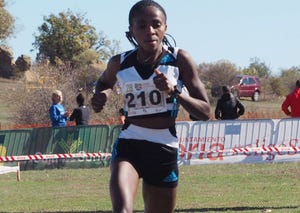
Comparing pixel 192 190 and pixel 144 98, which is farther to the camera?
pixel 192 190

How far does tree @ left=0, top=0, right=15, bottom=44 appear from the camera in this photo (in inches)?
2250

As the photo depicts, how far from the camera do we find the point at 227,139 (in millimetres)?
17297

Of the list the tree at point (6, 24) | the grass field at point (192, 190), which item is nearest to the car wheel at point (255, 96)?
the tree at point (6, 24)

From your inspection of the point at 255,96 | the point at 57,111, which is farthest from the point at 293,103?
the point at 255,96

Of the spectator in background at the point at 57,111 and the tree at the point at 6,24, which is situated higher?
the tree at the point at 6,24

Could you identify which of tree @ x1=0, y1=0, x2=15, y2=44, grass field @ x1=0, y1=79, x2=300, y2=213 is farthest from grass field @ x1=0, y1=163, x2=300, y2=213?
tree @ x1=0, y1=0, x2=15, y2=44

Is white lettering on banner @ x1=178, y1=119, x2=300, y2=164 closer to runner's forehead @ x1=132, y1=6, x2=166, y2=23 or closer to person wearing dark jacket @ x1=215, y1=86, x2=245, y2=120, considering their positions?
person wearing dark jacket @ x1=215, y1=86, x2=245, y2=120

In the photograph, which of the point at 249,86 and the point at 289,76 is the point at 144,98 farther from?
the point at 289,76

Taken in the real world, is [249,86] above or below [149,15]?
above

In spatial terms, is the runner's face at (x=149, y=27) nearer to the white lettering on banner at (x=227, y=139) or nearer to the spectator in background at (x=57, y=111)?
the spectator in background at (x=57, y=111)

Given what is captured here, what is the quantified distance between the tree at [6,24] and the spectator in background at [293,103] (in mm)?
41971

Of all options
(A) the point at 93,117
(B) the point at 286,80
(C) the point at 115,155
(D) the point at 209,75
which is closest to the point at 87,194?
(C) the point at 115,155

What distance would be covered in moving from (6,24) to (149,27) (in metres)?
52.9

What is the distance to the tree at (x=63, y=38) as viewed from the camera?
2255 inches
